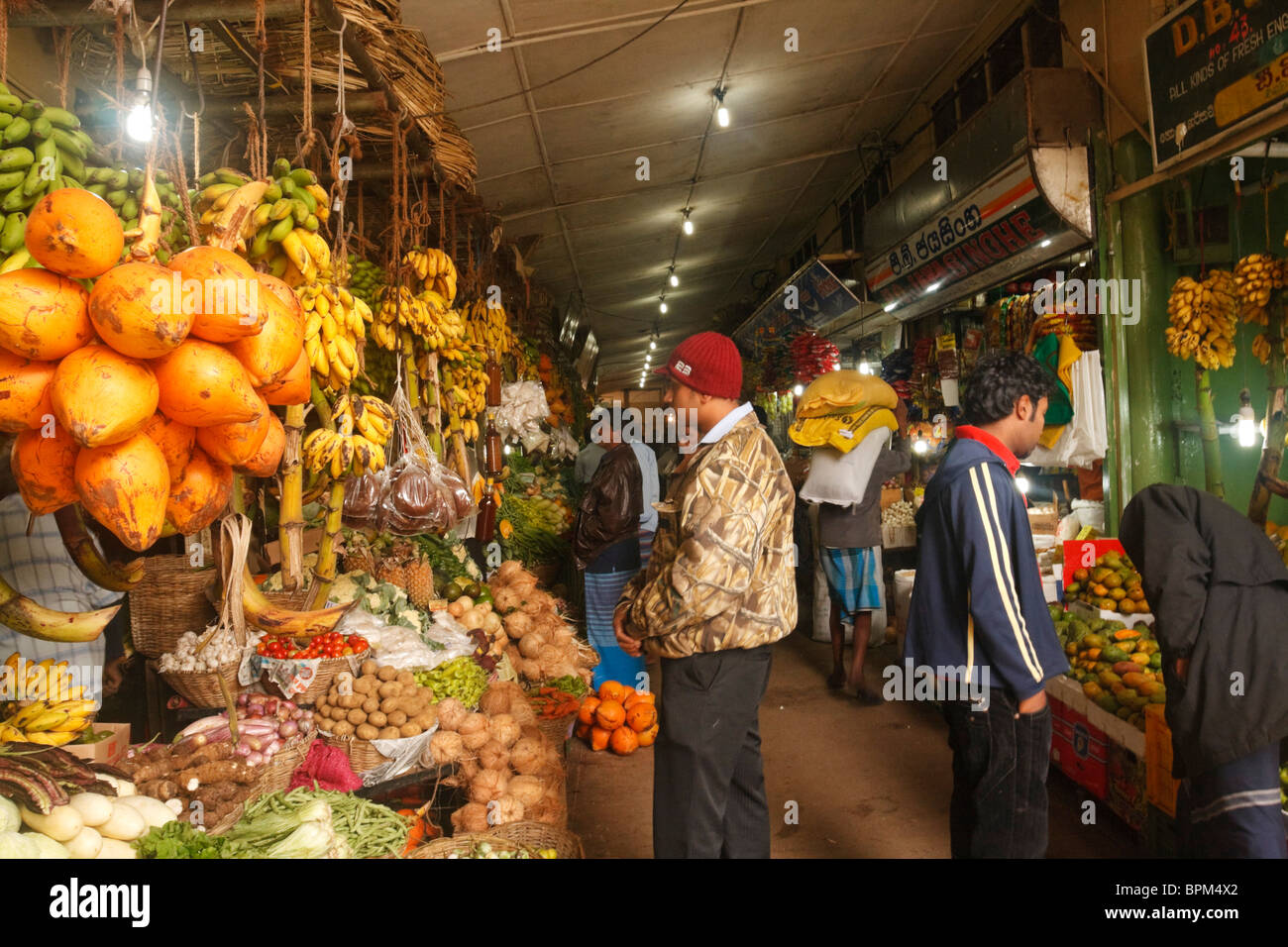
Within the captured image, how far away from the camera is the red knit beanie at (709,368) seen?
2725 mm

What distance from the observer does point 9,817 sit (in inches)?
71.6

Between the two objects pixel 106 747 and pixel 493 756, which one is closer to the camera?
pixel 106 747

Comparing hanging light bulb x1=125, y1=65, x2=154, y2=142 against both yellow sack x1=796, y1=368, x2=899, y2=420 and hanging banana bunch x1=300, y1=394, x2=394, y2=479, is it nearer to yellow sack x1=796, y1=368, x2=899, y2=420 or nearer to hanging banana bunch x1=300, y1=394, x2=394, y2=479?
hanging banana bunch x1=300, y1=394, x2=394, y2=479

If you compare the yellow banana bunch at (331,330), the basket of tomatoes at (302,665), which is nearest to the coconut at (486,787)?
the basket of tomatoes at (302,665)

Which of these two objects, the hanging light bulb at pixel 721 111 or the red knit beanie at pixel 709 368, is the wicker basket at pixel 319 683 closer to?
the red knit beanie at pixel 709 368

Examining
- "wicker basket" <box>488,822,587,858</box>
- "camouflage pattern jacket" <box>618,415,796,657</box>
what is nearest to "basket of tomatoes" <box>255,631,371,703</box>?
"wicker basket" <box>488,822,587,858</box>

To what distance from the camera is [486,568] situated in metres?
6.30

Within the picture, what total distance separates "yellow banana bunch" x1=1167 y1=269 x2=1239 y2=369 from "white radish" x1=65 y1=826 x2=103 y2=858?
5.26 m

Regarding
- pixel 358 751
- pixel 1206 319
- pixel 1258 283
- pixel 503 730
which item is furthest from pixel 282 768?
pixel 1206 319

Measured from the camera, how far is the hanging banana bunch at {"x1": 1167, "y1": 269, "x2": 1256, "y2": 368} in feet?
14.2

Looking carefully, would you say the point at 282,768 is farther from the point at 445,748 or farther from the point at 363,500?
the point at 363,500

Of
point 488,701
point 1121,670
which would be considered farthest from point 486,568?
point 1121,670

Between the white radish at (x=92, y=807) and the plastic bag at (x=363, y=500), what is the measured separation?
4.29ft

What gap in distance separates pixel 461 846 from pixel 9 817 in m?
1.32
